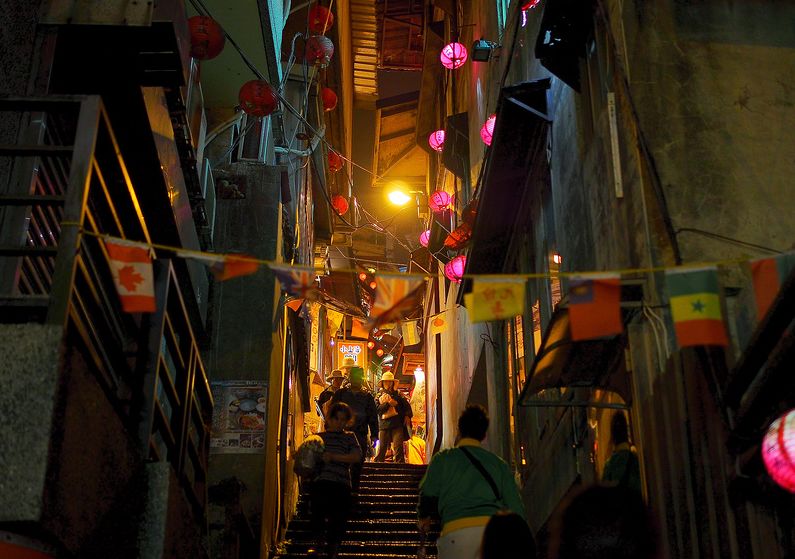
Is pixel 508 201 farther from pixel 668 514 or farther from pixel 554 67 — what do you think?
pixel 668 514

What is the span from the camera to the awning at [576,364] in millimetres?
7250

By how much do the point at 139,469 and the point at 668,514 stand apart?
13.3ft

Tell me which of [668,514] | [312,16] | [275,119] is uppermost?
[312,16]

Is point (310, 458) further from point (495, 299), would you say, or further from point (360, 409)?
point (495, 299)

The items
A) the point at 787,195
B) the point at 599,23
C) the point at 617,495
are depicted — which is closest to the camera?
the point at 617,495

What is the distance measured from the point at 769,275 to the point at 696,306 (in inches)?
21.5

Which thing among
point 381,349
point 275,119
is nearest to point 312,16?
point 275,119

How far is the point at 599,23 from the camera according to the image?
28.6 feet

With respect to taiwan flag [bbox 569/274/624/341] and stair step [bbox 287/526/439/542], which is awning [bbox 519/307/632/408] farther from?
stair step [bbox 287/526/439/542]

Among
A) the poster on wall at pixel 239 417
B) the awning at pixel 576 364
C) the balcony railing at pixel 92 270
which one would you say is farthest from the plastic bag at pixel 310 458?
the awning at pixel 576 364

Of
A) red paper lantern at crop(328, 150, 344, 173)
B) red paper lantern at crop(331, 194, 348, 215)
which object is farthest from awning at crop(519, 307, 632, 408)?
red paper lantern at crop(331, 194, 348, 215)

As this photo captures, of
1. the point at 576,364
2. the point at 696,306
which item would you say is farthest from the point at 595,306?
the point at 576,364

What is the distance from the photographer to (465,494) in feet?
23.0

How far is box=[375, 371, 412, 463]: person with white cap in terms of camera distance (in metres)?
20.4
